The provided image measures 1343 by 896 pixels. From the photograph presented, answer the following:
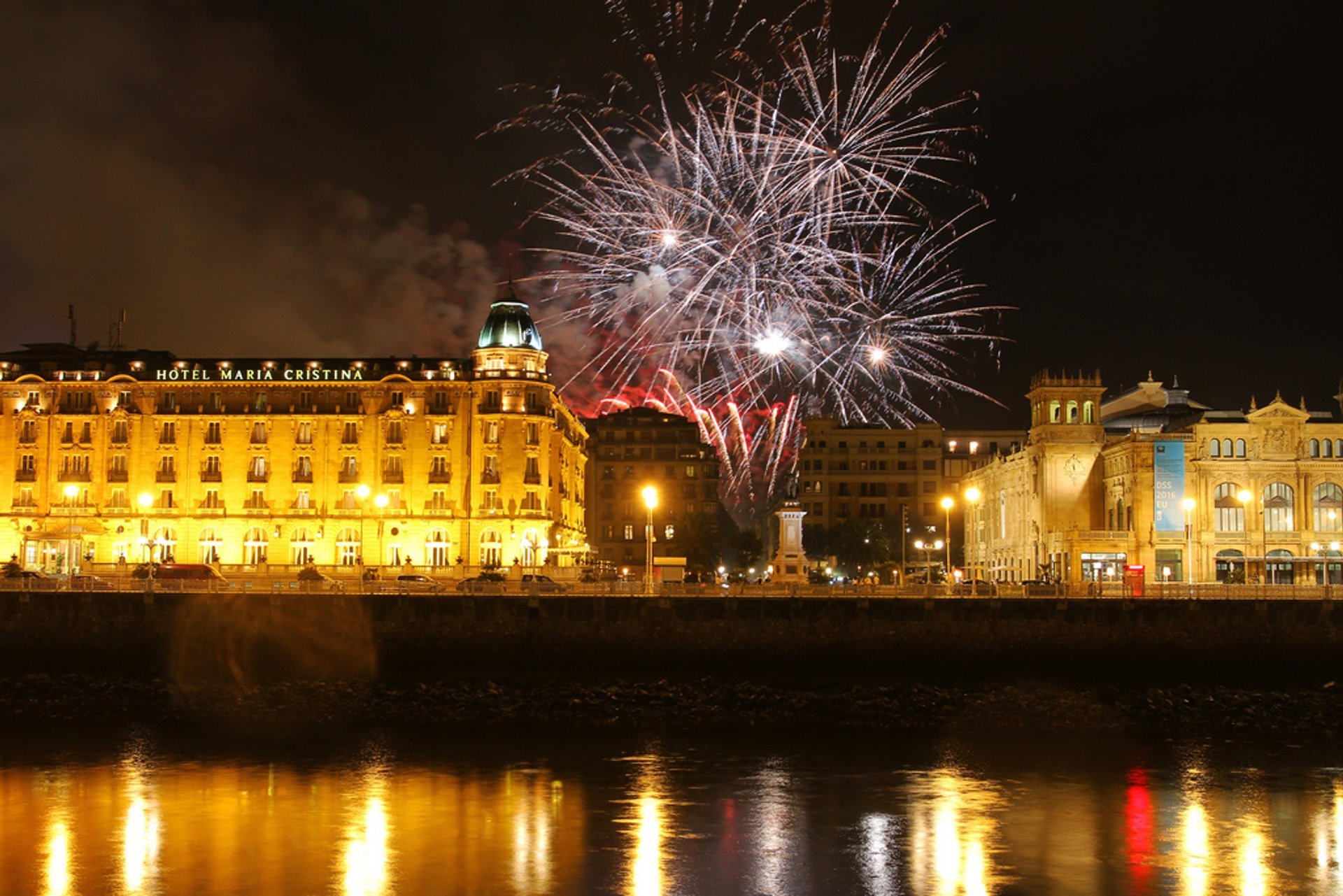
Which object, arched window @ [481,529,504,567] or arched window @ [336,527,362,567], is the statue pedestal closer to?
arched window @ [481,529,504,567]

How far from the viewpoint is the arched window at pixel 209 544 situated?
106 meters

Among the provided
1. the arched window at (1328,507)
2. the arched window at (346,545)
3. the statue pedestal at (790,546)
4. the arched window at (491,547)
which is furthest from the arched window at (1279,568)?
the arched window at (346,545)

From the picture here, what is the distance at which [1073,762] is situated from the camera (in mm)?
48531

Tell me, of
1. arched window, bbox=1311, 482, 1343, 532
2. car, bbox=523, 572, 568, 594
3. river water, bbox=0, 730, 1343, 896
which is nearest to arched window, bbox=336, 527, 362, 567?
car, bbox=523, 572, 568, 594

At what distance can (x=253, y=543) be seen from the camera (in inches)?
4178

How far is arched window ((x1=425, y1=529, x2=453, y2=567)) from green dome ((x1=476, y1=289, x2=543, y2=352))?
1611 cm

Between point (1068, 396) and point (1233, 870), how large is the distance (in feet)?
266

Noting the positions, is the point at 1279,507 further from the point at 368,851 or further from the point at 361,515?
the point at 368,851

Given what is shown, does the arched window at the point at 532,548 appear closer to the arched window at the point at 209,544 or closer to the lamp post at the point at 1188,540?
the arched window at the point at 209,544

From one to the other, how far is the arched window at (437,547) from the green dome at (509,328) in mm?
16111

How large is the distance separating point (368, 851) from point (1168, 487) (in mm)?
79055

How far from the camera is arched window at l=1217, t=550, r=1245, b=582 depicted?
323ft

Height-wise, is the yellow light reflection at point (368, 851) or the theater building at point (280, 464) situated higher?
the theater building at point (280, 464)

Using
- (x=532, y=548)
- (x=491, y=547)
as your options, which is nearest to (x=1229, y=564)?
(x=532, y=548)
